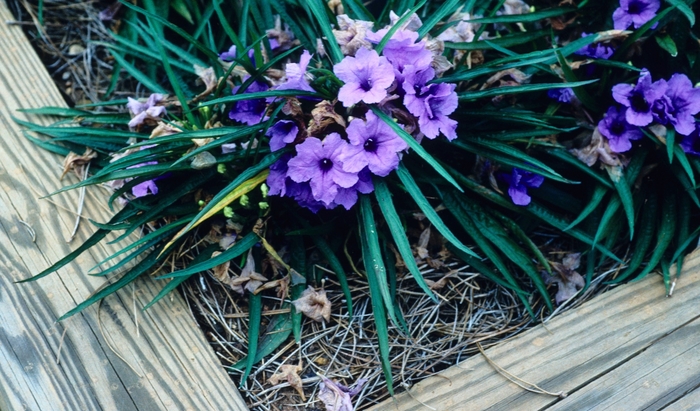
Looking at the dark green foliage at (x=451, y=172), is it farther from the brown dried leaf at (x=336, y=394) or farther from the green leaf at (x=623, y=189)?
the brown dried leaf at (x=336, y=394)

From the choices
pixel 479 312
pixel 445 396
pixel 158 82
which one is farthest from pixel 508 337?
pixel 158 82

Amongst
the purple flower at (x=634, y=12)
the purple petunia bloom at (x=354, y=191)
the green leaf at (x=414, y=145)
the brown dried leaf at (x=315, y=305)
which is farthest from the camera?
the purple flower at (x=634, y=12)

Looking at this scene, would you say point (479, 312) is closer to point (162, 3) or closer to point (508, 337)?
point (508, 337)

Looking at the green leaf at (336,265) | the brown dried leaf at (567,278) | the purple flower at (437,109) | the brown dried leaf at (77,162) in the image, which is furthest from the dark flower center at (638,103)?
the brown dried leaf at (77,162)

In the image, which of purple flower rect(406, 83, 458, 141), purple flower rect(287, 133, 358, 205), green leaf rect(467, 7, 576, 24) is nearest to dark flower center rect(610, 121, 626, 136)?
green leaf rect(467, 7, 576, 24)

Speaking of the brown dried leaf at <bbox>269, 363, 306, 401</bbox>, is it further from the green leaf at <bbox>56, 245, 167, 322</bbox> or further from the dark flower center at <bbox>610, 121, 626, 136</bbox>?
the dark flower center at <bbox>610, 121, 626, 136</bbox>
